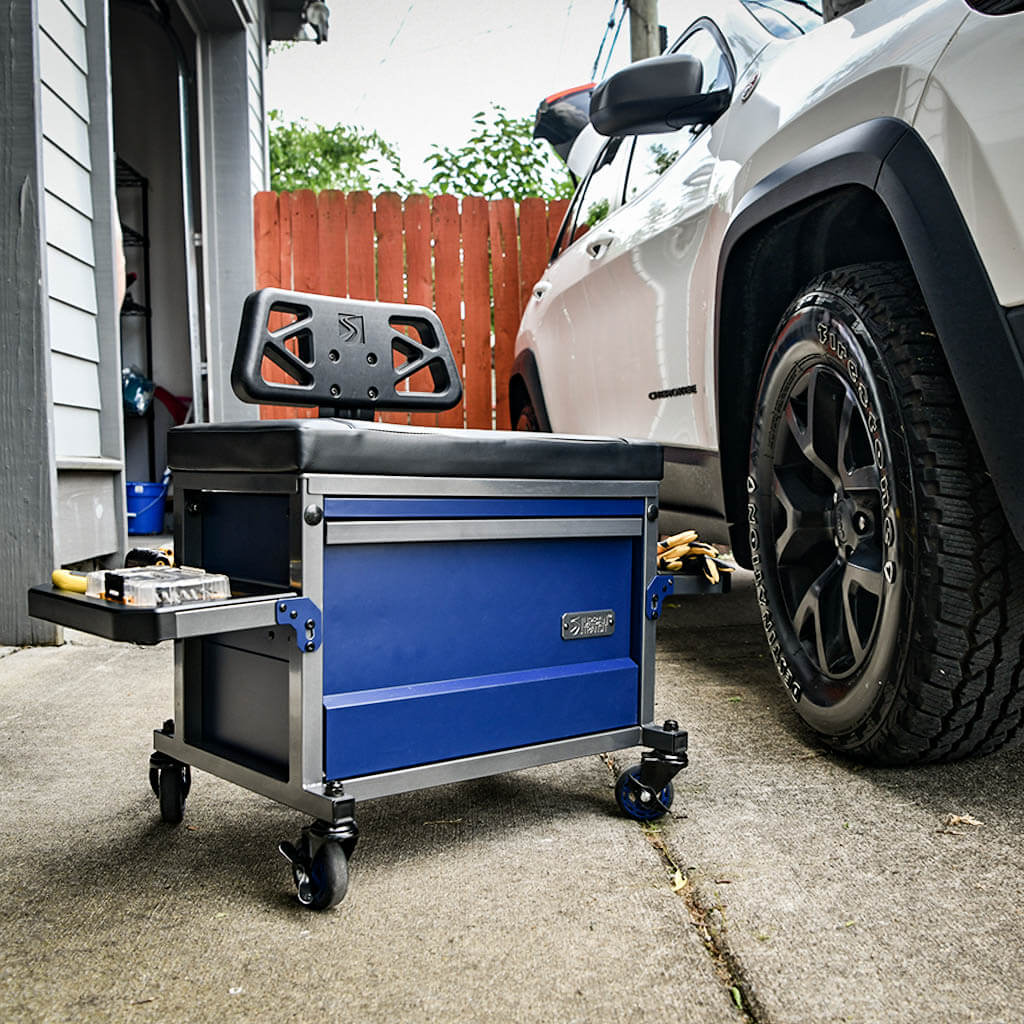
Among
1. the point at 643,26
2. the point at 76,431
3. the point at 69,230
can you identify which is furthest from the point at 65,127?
the point at 643,26

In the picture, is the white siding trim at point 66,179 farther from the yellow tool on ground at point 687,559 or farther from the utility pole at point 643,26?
the utility pole at point 643,26

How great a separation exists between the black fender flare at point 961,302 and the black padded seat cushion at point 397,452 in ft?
1.72

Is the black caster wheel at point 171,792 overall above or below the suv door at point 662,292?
below

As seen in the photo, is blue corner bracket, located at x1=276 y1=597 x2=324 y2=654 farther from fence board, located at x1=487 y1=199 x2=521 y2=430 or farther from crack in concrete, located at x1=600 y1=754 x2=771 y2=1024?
fence board, located at x1=487 y1=199 x2=521 y2=430

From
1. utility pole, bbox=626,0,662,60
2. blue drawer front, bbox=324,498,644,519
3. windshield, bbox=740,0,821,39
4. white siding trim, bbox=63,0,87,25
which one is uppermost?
utility pole, bbox=626,0,662,60

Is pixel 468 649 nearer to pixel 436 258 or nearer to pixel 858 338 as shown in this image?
pixel 858 338

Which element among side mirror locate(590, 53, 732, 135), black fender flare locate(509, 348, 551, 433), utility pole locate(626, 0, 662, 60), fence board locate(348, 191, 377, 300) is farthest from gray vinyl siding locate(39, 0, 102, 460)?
utility pole locate(626, 0, 662, 60)

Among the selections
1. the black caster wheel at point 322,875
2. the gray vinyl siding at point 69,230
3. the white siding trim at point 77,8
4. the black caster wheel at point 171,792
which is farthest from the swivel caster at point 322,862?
the white siding trim at point 77,8

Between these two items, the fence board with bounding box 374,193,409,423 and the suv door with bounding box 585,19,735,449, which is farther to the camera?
the fence board with bounding box 374,193,409,423

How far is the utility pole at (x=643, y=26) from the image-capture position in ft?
25.0

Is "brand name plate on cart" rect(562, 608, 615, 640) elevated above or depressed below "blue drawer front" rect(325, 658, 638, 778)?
above

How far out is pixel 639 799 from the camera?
1665 millimetres

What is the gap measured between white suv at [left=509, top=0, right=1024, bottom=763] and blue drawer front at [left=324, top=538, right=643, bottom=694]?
40 cm

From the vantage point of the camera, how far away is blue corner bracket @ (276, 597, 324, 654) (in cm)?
135
